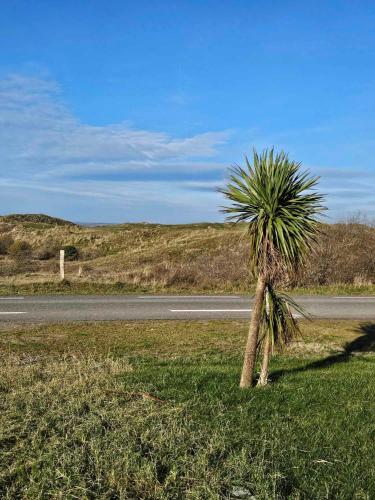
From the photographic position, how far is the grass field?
3.94m

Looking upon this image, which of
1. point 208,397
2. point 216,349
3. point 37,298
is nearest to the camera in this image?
point 208,397

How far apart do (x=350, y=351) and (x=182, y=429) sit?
21.7 ft

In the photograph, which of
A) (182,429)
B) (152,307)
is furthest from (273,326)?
(152,307)

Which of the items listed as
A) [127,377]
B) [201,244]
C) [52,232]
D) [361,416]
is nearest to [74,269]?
[201,244]

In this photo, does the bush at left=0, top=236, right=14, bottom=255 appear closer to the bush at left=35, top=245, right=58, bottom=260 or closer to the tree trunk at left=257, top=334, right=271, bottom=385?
the bush at left=35, top=245, right=58, bottom=260

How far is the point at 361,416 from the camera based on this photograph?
5816 millimetres

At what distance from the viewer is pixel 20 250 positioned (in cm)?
4409

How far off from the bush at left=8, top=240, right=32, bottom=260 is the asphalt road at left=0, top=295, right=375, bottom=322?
950 inches

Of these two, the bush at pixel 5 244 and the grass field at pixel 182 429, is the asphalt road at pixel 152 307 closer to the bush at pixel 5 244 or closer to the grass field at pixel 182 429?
the grass field at pixel 182 429

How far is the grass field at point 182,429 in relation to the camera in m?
3.94

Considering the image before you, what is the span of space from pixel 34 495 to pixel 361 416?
Result: 364 cm

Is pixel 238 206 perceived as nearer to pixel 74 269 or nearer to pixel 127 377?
pixel 127 377

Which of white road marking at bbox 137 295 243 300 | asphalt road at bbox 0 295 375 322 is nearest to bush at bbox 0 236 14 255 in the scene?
asphalt road at bbox 0 295 375 322

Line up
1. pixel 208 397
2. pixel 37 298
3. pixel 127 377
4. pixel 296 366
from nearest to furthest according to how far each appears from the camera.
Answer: pixel 208 397 → pixel 127 377 → pixel 296 366 → pixel 37 298
